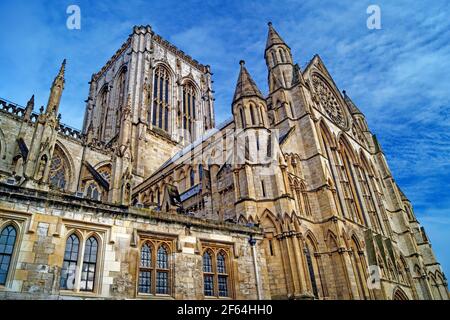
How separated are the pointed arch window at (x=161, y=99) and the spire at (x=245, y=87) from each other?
2614 centimetres

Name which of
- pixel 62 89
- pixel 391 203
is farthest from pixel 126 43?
pixel 391 203

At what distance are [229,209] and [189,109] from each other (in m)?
38.0

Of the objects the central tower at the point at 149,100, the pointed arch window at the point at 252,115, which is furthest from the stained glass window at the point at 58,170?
the pointed arch window at the point at 252,115

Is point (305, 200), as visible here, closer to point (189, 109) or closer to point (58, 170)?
point (58, 170)

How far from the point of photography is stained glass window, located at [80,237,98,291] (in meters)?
9.29

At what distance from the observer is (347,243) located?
18312 millimetres

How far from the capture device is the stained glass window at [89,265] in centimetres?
929

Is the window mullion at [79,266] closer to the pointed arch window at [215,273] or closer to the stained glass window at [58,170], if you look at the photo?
the pointed arch window at [215,273]

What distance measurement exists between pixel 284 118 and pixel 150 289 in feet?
54.2

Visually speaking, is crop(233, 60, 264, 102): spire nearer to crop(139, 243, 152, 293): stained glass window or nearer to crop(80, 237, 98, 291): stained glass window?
crop(139, 243, 152, 293): stained glass window

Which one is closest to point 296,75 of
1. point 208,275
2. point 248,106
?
point 248,106

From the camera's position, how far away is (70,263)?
30.4 feet

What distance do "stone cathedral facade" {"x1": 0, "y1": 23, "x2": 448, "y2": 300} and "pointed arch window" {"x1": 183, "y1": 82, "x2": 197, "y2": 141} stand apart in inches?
277

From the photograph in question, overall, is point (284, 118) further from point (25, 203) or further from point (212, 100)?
point (212, 100)
